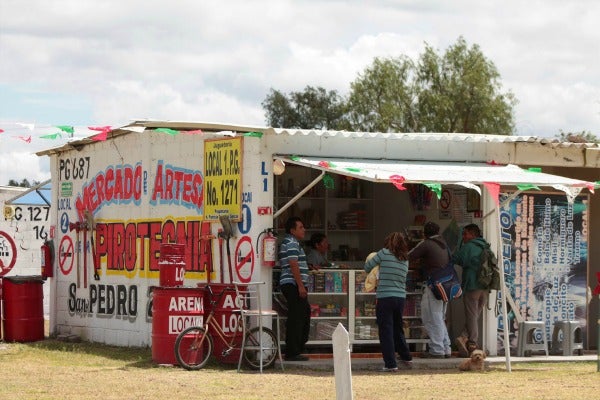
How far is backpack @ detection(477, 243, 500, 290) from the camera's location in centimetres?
1783

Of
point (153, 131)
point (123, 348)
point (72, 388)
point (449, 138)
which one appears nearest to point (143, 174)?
point (153, 131)

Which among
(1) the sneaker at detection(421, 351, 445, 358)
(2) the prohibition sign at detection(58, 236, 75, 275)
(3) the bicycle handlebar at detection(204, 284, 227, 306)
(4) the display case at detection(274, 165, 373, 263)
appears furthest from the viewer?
(2) the prohibition sign at detection(58, 236, 75, 275)

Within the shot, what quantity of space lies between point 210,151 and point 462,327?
457cm

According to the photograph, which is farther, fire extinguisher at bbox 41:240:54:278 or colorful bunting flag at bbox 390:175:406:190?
fire extinguisher at bbox 41:240:54:278

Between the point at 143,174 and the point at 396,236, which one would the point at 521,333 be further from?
the point at 143,174

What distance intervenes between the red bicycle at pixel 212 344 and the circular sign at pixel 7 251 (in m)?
12.4

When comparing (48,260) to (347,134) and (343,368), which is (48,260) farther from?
(343,368)

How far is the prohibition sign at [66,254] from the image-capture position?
880 inches

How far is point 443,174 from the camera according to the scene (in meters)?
17.2

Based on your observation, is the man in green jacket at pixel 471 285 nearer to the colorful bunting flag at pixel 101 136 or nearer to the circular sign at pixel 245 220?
the circular sign at pixel 245 220

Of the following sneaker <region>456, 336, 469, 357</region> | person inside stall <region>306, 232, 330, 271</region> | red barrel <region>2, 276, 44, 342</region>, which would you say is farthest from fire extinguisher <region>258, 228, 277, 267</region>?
red barrel <region>2, 276, 44, 342</region>

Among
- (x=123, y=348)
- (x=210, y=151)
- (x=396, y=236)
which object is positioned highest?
(x=210, y=151)

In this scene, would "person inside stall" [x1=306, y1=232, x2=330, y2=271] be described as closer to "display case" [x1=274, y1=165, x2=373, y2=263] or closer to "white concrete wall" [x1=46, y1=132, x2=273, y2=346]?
"white concrete wall" [x1=46, y1=132, x2=273, y2=346]

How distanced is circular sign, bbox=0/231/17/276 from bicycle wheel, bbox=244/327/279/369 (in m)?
12.7
